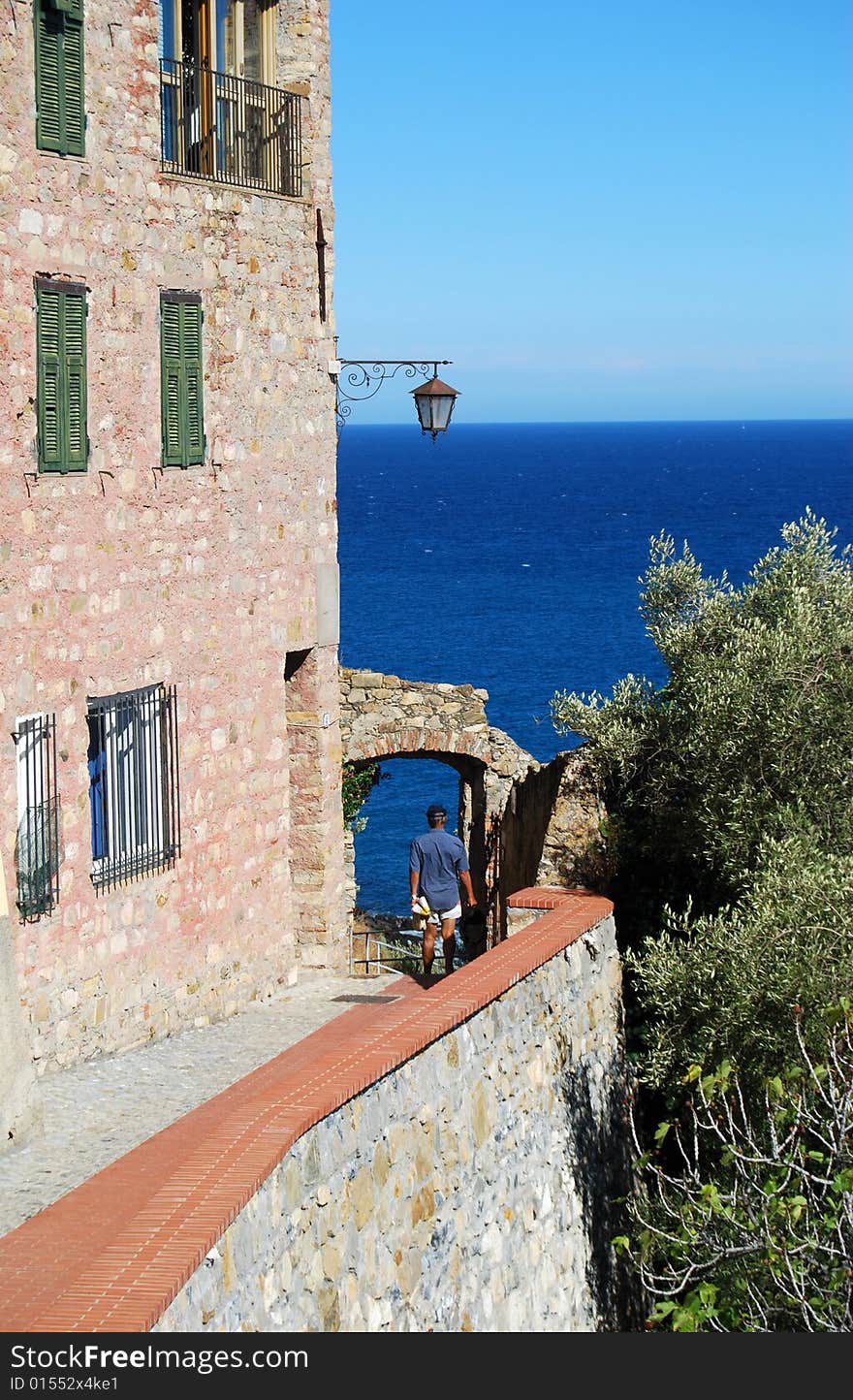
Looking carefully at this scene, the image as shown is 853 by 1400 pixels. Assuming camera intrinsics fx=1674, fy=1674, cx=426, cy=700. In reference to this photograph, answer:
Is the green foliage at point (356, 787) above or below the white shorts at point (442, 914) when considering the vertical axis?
below

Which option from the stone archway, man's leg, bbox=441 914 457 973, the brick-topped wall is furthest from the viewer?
the stone archway

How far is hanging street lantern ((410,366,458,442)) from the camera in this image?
1680 centimetres

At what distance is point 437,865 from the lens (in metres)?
→ 15.1

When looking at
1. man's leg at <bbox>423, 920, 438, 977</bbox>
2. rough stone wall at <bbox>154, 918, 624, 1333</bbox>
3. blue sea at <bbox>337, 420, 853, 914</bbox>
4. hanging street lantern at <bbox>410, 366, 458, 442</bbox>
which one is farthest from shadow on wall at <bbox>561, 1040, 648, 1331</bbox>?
hanging street lantern at <bbox>410, 366, 458, 442</bbox>

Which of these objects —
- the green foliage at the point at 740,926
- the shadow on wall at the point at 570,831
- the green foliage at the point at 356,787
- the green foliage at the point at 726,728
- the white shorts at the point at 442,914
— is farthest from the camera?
the green foliage at the point at 356,787

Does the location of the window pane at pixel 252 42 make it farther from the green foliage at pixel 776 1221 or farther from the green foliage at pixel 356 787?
the green foliage at pixel 356 787

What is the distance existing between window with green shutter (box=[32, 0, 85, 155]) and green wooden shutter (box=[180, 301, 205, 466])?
182 cm

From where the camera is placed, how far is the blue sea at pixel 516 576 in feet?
187

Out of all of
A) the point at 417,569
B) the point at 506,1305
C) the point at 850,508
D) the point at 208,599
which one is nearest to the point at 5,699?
the point at 208,599

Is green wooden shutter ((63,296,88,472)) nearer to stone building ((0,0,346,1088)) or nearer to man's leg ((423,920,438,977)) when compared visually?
stone building ((0,0,346,1088))

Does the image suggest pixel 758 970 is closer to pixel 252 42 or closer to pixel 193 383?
pixel 193 383

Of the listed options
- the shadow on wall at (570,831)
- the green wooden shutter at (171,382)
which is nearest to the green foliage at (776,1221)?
the shadow on wall at (570,831)

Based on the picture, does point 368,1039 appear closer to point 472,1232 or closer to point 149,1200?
point 472,1232

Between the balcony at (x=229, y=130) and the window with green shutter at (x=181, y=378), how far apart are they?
3.34 ft
